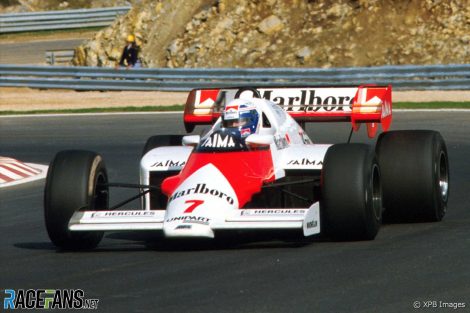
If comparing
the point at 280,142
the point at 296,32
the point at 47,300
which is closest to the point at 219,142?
the point at 280,142

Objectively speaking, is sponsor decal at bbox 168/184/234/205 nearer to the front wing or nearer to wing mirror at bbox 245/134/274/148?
the front wing

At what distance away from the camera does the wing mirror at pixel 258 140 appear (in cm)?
1143

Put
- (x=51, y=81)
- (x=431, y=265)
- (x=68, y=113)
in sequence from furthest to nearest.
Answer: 1. (x=51, y=81)
2. (x=68, y=113)
3. (x=431, y=265)

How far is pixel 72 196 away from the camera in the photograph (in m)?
11.1

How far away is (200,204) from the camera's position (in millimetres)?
10586

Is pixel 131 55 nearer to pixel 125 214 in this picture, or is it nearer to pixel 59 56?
pixel 59 56

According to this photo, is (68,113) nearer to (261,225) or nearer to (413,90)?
(413,90)

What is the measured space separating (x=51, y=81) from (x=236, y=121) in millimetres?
24915

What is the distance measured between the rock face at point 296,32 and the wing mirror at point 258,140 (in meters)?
24.3

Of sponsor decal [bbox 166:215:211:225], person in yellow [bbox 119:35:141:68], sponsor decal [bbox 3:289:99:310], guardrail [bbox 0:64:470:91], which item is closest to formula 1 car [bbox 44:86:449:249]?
sponsor decal [bbox 166:215:211:225]

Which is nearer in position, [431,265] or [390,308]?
[390,308]

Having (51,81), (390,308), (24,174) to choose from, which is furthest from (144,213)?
(51,81)

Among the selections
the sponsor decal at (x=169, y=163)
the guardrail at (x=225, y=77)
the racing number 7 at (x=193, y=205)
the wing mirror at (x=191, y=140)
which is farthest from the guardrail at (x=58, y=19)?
the racing number 7 at (x=193, y=205)

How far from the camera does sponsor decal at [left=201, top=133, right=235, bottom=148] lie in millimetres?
11430
